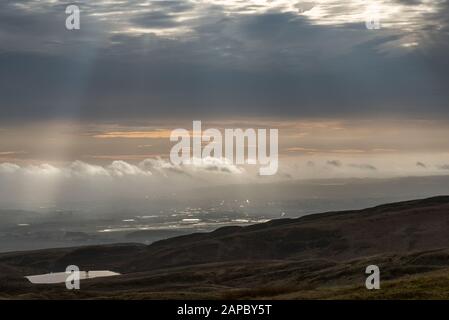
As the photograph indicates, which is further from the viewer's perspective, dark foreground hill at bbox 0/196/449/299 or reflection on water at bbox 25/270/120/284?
reflection on water at bbox 25/270/120/284

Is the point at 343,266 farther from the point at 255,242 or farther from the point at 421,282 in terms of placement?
the point at 255,242

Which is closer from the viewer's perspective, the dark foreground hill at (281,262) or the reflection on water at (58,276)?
the dark foreground hill at (281,262)

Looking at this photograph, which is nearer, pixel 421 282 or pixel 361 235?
pixel 421 282

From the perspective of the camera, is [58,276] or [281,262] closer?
[281,262]

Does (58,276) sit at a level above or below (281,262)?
above
